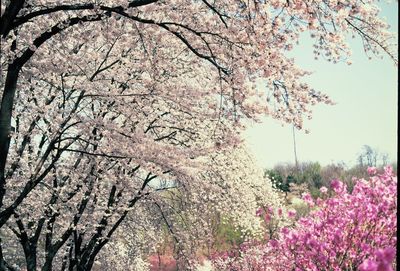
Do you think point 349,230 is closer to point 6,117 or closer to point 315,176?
point 6,117

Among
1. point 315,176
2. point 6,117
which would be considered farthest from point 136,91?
point 315,176

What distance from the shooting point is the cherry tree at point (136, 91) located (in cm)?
557

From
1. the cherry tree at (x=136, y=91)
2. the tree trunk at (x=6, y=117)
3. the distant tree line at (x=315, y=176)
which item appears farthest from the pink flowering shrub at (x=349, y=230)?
the distant tree line at (x=315, y=176)

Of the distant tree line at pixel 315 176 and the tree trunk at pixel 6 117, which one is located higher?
the distant tree line at pixel 315 176

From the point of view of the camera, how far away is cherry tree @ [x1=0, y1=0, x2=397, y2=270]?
5.57 meters

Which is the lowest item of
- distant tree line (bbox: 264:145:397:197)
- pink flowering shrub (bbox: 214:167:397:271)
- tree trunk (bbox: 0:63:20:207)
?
pink flowering shrub (bbox: 214:167:397:271)

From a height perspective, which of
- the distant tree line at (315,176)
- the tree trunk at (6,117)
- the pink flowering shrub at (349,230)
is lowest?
the pink flowering shrub at (349,230)

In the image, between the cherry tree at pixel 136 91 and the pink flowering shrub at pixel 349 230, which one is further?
the pink flowering shrub at pixel 349 230

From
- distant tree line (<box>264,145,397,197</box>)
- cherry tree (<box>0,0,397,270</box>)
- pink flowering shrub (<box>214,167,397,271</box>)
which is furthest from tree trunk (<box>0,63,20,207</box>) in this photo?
distant tree line (<box>264,145,397,197</box>)

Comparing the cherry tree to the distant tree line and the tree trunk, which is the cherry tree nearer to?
the tree trunk

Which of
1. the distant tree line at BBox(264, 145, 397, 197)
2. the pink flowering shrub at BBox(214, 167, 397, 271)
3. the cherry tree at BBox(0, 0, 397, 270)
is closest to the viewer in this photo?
the cherry tree at BBox(0, 0, 397, 270)

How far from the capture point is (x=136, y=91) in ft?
33.0

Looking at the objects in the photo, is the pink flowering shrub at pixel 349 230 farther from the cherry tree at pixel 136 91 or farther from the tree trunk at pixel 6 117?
the tree trunk at pixel 6 117

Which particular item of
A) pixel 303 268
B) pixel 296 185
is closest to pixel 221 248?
pixel 296 185
